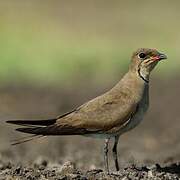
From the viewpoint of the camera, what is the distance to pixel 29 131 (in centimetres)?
897

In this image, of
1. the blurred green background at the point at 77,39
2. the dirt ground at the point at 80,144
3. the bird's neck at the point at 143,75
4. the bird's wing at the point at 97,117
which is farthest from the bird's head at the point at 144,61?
the blurred green background at the point at 77,39

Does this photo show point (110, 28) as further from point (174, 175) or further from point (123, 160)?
point (174, 175)

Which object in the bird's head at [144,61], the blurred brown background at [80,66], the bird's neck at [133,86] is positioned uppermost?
the blurred brown background at [80,66]

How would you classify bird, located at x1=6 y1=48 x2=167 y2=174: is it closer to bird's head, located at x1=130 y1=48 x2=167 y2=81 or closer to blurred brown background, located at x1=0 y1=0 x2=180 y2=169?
bird's head, located at x1=130 y1=48 x2=167 y2=81

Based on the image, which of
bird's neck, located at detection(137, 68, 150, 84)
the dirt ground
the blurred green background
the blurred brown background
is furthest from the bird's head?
the blurred green background

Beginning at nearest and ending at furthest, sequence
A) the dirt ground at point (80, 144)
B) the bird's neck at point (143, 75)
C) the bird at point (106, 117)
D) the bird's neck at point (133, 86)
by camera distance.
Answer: the dirt ground at point (80, 144) < the bird at point (106, 117) < the bird's neck at point (133, 86) < the bird's neck at point (143, 75)

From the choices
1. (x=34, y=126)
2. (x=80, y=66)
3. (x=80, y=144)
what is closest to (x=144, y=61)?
(x=34, y=126)

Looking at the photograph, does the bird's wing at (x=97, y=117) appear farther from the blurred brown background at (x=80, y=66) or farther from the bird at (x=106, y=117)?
the blurred brown background at (x=80, y=66)

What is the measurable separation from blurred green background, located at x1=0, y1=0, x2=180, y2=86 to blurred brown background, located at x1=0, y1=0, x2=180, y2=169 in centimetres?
3

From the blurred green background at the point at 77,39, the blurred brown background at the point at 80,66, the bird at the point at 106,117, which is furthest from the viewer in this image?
the blurred green background at the point at 77,39

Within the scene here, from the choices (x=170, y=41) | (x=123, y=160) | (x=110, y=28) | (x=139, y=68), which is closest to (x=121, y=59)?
(x=170, y=41)

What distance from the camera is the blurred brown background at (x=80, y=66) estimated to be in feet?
46.9

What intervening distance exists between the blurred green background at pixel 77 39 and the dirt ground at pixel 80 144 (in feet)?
7.33

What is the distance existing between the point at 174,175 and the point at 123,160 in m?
3.78
